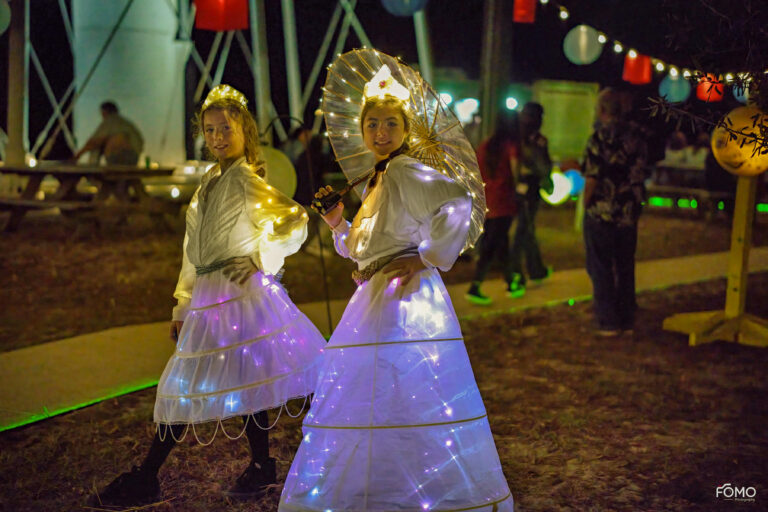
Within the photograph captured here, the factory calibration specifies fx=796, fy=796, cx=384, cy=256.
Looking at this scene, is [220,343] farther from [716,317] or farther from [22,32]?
[22,32]

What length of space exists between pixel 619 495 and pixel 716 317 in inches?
134

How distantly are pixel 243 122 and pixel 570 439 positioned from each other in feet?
8.17

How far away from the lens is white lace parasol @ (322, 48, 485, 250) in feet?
11.1

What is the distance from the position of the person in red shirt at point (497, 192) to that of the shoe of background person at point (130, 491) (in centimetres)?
468

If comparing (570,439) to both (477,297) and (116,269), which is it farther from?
(116,269)

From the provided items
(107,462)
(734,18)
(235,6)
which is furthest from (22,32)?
(734,18)

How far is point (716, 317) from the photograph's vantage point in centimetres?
662

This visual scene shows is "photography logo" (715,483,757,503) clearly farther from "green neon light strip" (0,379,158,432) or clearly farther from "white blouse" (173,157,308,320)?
"green neon light strip" (0,379,158,432)

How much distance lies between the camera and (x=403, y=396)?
3016mm

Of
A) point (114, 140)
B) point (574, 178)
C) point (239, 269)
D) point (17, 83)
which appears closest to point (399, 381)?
point (239, 269)

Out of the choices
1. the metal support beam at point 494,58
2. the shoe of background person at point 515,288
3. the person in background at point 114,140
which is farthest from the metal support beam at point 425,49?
the person in background at point 114,140

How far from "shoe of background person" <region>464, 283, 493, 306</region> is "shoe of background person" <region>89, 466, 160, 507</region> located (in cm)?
467

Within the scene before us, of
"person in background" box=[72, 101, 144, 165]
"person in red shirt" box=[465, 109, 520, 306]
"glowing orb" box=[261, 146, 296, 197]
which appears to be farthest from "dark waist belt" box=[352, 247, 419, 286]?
"person in background" box=[72, 101, 144, 165]

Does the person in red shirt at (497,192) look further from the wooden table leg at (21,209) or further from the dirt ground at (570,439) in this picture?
the wooden table leg at (21,209)
